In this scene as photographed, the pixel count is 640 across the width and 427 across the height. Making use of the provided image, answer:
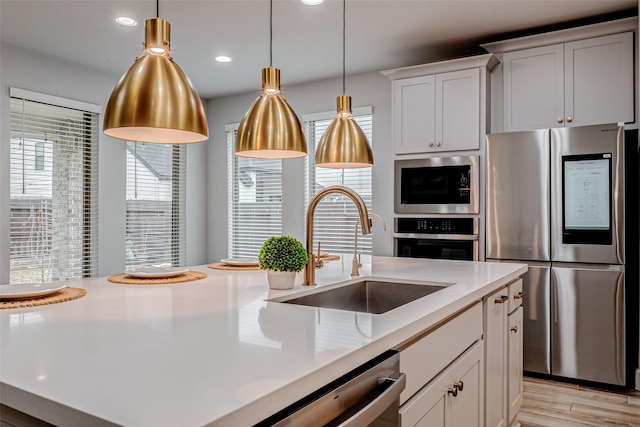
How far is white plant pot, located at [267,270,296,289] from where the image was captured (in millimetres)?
1666

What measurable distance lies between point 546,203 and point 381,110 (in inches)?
76.0

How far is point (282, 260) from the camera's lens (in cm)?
165

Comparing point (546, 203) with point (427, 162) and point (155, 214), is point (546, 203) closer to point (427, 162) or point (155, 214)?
point (427, 162)

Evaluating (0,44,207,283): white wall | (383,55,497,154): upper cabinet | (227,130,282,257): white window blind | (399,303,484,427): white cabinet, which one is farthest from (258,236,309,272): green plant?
(227,130,282,257): white window blind

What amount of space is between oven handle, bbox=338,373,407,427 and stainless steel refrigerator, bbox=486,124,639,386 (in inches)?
107

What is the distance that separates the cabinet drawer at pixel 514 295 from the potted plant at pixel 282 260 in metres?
1.24

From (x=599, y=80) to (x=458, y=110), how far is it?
99cm

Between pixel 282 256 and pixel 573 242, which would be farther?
pixel 573 242

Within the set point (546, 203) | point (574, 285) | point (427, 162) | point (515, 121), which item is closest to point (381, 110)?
point (427, 162)

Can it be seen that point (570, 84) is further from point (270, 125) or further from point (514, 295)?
point (270, 125)

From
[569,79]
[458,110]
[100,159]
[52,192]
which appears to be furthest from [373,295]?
[100,159]

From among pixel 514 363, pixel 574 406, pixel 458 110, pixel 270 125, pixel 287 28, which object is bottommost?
pixel 574 406

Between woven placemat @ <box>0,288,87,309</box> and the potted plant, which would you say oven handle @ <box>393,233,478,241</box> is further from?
woven placemat @ <box>0,288,87,309</box>

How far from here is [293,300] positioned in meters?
1.62
